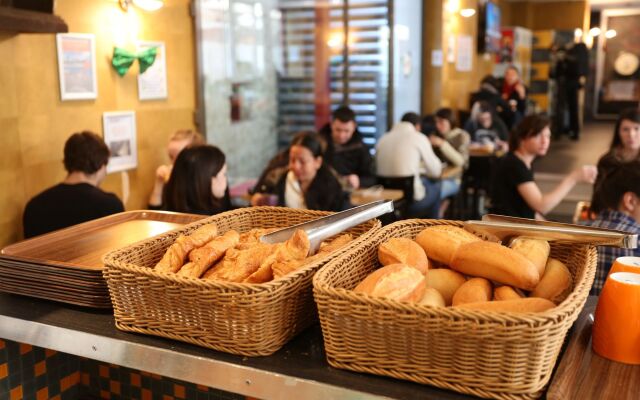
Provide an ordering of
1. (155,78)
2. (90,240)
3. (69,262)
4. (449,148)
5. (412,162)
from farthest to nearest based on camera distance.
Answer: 1. (449,148)
2. (412,162)
3. (155,78)
4. (90,240)
5. (69,262)

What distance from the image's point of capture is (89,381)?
222 cm

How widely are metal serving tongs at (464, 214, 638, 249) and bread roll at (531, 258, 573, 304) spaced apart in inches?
3.4

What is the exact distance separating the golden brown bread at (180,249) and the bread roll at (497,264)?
0.61 m

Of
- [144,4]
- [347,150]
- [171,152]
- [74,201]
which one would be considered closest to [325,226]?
[74,201]

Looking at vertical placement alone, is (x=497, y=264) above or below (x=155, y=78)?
below

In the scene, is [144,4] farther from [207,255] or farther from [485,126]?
[485,126]

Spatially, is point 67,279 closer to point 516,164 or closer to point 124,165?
point 124,165

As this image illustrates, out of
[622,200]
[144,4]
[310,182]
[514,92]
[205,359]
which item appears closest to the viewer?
[205,359]

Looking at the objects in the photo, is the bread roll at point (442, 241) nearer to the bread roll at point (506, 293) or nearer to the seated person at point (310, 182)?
the bread roll at point (506, 293)

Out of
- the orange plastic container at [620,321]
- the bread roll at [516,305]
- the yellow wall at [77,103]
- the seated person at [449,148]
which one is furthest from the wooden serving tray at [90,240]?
the seated person at [449,148]

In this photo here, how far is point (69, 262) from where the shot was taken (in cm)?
177

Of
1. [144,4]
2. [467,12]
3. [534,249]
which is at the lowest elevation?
[534,249]

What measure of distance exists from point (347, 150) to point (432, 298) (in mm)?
4675

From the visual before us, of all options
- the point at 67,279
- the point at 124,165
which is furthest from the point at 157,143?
the point at 67,279
